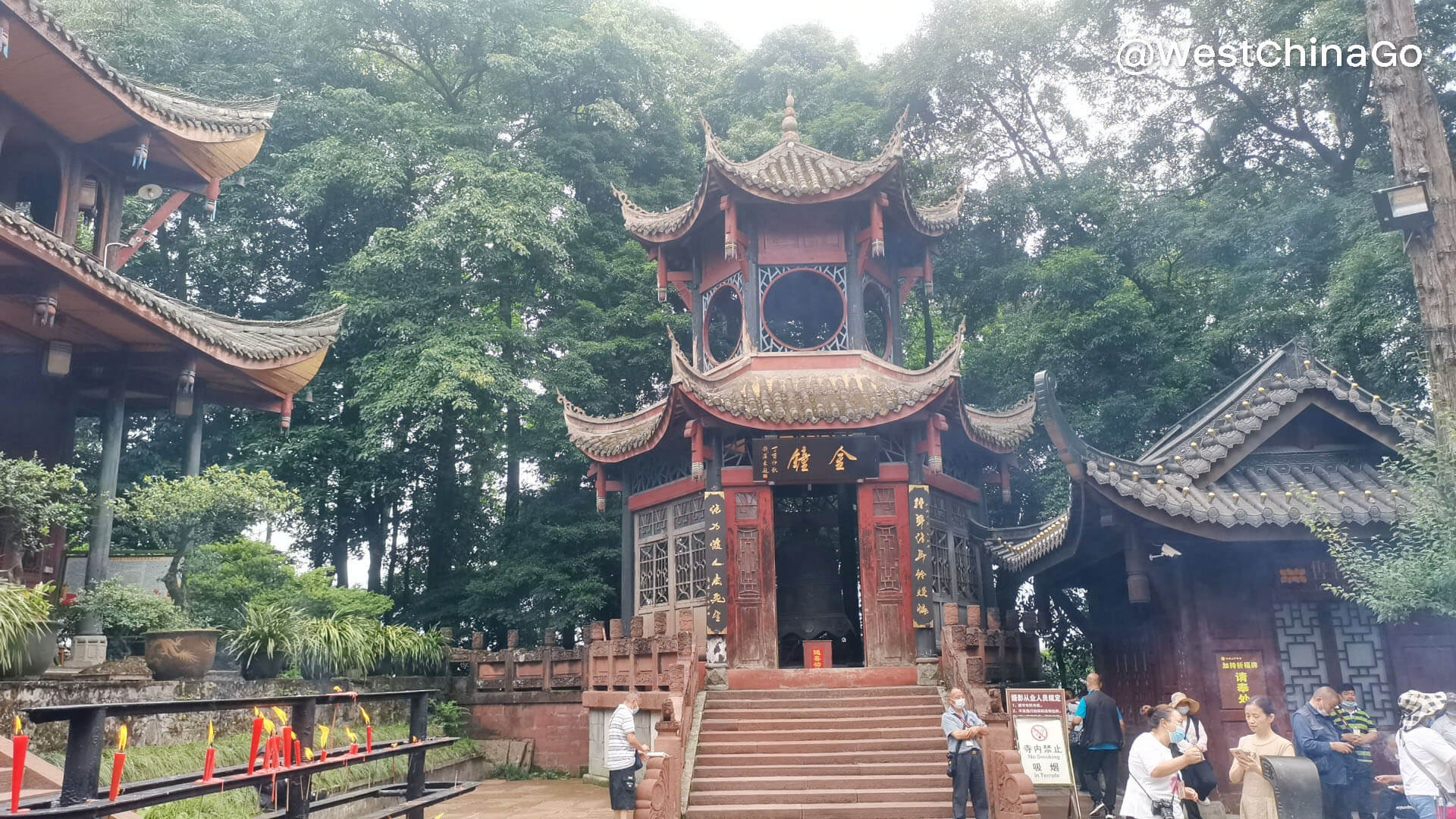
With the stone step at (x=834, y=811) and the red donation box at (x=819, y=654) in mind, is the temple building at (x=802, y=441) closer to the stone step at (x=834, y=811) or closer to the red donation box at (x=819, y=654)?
the red donation box at (x=819, y=654)

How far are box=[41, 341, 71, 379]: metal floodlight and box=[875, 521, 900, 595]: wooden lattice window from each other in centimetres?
1035

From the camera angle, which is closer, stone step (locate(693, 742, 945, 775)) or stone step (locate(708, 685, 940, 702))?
stone step (locate(693, 742, 945, 775))

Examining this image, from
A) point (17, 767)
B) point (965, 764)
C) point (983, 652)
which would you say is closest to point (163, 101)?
point (983, 652)

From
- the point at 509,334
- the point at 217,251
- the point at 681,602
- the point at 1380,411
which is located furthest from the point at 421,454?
the point at 1380,411

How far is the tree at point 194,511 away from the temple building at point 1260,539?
29.8 feet

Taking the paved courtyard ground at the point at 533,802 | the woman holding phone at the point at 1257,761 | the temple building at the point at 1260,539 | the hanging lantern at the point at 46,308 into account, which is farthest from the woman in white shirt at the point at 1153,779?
the hanging lantern at the point at 46,308

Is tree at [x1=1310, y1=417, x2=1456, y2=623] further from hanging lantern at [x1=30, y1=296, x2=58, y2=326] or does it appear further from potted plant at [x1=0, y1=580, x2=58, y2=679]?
hanging lantern at [x1=30, y1=296, x2=58, y2=326]

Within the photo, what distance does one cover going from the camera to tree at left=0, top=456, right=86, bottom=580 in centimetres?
1009

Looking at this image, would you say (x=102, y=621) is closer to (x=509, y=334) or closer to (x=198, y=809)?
(x=198, y=809)

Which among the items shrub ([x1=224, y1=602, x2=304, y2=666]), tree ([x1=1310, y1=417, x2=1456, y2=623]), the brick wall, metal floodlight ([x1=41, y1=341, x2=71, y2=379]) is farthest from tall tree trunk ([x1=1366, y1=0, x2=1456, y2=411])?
metal floodlight ([x1=41, y1=341, x2=71, y2=379])

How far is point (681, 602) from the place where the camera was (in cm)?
1435

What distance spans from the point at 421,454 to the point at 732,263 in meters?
10.2

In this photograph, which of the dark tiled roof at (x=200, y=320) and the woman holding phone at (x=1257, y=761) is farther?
the dark tiled roof at (x=200, y=320)

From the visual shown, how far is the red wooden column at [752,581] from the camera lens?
13.3m
